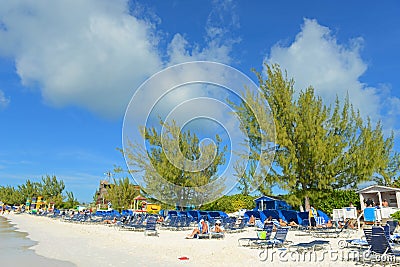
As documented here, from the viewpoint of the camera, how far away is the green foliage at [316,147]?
18.3 metres

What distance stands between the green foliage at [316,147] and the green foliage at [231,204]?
10.4m

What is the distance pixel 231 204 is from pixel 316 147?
13.1m

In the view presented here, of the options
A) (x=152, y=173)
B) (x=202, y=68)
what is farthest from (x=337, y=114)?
(x=152, y=173)

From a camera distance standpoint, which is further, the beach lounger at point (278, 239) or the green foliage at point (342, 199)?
the green foliage at point (342, 199)

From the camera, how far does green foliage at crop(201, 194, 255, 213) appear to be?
1126 inches

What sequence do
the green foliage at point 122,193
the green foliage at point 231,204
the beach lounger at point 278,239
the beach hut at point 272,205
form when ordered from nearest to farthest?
the beach lounger at point 278,239 < the beach hut at point 272,205 < the green foliage at point 231,204 < the green foliage at point 122,193

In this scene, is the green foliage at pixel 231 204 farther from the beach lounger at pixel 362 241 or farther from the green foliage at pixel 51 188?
the green foliage at pixel 51 188

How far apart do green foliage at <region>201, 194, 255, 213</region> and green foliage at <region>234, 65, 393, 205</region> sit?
10.4m

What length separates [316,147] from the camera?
17922 millimetres

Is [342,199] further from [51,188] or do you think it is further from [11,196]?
[11,196]

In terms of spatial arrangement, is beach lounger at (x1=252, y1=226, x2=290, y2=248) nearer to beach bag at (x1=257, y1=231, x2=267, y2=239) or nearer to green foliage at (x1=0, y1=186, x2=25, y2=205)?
beach bag at (x1=257, y1=231, x2=267, y2=239)

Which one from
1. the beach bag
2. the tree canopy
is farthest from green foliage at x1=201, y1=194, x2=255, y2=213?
the beach bag

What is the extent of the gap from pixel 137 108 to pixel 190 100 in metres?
3.65

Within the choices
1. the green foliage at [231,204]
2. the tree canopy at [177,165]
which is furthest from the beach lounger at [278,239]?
the green foliage at [231,204]
